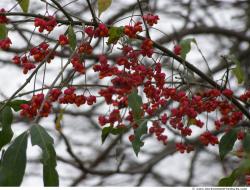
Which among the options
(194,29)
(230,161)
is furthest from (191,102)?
(230,161)

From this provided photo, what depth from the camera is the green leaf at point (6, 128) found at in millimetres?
2489

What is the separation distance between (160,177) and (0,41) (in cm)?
484

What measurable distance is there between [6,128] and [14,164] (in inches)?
21.1

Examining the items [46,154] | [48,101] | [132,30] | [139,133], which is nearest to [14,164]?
[46,154]

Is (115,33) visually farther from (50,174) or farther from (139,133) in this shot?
(50,174)

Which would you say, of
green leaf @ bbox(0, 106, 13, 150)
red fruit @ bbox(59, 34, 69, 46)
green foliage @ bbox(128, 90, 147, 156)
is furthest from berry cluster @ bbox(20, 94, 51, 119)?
green foliage @ bbox(128, 90, 147, 156)

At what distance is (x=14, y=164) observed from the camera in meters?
2.02

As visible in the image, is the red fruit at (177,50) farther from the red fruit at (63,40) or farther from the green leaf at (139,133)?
the red fruit at (63,40)

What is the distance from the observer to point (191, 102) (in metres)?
2.83

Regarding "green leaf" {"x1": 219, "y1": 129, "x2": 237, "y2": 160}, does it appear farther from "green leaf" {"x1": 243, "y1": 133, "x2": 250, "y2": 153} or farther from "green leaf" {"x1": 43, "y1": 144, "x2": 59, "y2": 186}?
"green leaf" {"x1": 43, "y1": 144, "x2": 59, "y2": 186}

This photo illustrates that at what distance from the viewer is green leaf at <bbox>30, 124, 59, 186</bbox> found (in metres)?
2.05

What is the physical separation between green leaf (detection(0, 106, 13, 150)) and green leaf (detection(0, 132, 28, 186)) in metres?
0.41

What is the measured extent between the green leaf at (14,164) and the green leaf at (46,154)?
0.04 m

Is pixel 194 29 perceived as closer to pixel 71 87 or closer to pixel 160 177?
pixel 160 177
